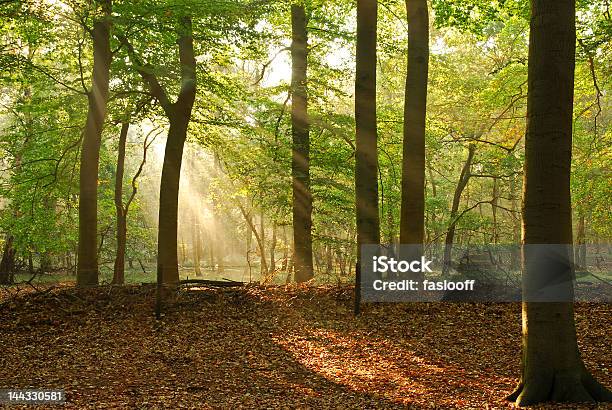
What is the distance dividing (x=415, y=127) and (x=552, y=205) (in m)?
6.55

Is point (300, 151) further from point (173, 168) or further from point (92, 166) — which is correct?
point (92, 166)

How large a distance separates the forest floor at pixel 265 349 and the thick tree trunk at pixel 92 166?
1291mm

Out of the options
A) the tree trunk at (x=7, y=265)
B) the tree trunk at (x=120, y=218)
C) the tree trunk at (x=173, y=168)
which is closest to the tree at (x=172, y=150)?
the tree trunk at (x=173, y=168)

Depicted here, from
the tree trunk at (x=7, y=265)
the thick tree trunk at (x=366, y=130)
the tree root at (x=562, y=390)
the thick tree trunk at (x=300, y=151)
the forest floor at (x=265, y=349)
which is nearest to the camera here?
the tree root at (x=562, y=390)

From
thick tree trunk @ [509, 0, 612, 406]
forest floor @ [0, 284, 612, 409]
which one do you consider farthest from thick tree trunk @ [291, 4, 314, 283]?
thick tree trunk @ [509, 0, 612, 406]

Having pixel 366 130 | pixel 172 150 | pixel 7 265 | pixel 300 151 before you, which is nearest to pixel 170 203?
pixel 172 150

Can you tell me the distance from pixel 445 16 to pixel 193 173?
1382 inches

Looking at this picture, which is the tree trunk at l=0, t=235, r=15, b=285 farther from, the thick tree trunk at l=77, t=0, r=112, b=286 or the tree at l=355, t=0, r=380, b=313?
the tree at l=355, t=0, r=380, b=313

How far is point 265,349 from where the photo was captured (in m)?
9.89

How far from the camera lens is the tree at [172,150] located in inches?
556

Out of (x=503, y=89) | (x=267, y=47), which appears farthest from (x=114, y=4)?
(x=503, y=89)

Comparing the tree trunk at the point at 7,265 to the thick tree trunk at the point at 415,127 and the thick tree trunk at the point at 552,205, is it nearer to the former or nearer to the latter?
the thick tree trunk at the point at 415,127

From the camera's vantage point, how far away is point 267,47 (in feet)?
56.6

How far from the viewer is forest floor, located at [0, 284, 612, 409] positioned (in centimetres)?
725
